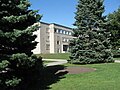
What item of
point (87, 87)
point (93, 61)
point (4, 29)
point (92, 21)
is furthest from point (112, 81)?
point (92, 21)

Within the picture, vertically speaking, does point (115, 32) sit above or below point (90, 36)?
above

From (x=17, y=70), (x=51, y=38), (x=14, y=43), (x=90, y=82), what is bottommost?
(x=90, y=82)

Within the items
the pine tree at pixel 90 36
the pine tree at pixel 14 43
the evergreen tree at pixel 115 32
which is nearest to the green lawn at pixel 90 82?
the pine tree at pixel 14 43

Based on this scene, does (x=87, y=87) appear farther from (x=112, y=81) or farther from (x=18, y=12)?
(x=18, y=12)

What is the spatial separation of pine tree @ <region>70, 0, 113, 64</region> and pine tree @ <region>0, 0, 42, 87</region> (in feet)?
43.3

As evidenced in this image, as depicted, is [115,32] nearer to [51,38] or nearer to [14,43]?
[14,43]

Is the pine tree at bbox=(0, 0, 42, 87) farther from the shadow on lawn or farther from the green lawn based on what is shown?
the green lawn

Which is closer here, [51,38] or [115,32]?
[115,32]

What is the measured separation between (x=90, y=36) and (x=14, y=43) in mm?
16320

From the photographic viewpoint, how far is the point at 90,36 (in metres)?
29.3

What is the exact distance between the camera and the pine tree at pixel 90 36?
28.2 metres

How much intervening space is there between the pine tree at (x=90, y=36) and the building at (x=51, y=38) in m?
41.8

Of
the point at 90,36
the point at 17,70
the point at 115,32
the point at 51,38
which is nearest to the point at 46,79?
the point at 17,70

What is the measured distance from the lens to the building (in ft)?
246
